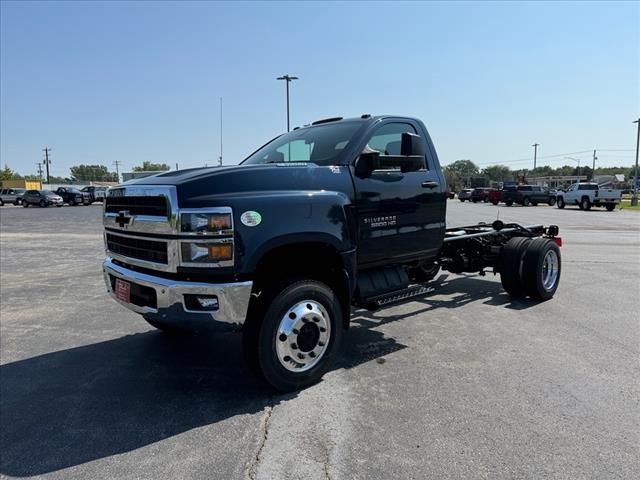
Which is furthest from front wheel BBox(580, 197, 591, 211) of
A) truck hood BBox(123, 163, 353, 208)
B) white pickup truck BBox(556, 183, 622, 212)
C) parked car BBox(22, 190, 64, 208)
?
parked car BBox(22, 190, 64, 208)

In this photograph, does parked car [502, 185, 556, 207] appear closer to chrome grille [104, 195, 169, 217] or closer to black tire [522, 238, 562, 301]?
black tire [522, 238, 562, 301]

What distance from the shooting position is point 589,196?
→ 34812 millimetres

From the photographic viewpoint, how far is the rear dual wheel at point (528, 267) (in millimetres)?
6504

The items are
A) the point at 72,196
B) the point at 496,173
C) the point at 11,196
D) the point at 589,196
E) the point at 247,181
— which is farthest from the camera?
the point at 496,173

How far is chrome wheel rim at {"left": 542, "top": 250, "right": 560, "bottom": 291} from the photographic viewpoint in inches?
269

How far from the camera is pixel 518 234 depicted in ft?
24.6

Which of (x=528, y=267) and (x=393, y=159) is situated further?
(x=528, y=267)

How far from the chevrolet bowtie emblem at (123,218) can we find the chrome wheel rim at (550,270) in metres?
5.60

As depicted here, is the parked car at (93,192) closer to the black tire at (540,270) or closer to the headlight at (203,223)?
the black tire at (540,270)

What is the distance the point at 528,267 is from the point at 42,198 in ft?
153

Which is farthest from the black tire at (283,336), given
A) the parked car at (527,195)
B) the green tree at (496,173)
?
the green tree at (496,173)

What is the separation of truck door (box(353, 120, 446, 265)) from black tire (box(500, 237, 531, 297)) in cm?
175

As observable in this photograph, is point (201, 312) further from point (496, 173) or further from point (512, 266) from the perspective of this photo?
point (496, 173)

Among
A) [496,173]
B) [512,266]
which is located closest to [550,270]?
[512,266]
